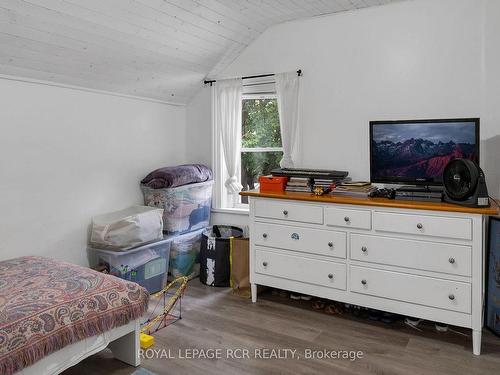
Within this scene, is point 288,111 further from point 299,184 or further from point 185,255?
point 185,255

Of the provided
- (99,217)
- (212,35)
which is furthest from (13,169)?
(212,35)

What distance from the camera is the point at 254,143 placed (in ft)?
13.1

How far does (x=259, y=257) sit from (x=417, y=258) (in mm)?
1176

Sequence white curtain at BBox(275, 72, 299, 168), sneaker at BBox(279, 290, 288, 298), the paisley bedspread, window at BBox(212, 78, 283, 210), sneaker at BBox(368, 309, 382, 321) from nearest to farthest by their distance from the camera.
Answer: the paisley bedspread → sneaker at BBox(368, 309, 382, 321) → sneaker at BBox(279, 290, 288, 298) → white curtain at BBox(275, 72, 299, 168) → window at BBox(212, 78, 283, 210)

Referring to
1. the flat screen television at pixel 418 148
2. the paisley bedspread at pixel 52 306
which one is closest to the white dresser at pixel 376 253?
the flat screen television at pixel 418 148

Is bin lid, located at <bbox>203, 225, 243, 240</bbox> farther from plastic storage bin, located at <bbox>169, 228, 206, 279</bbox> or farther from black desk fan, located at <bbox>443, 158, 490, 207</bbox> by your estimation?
black desk fan, located at <bbox>443, 158, 490, 207</bbox>

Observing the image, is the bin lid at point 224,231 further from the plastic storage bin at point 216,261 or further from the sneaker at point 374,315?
the sneaker at point 374,315

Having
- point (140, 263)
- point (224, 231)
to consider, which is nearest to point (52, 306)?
point (140, 263)

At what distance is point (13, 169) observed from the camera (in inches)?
110

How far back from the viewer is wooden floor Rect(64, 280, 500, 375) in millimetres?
Result: 2262

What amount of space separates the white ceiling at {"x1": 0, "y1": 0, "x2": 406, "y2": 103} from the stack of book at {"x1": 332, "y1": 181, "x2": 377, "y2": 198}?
1425 mm

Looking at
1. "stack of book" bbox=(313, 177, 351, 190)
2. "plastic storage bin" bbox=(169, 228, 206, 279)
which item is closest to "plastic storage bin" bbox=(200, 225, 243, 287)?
"plastic storage bin" bbox=(169, 228, 206, 279)

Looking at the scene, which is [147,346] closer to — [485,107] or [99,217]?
[99,217]

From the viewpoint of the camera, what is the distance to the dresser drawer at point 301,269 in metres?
2.83
